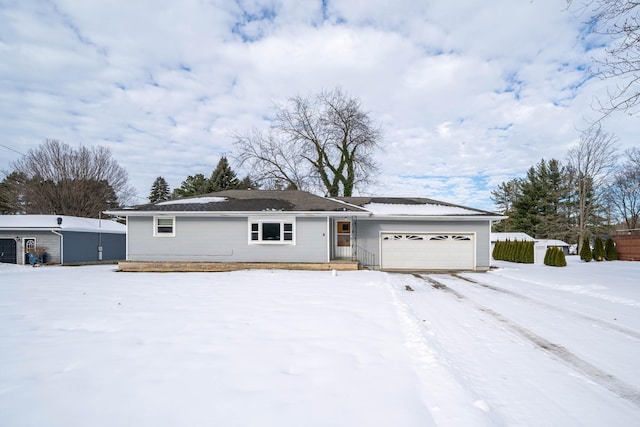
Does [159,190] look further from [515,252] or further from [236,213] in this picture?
[515,252]

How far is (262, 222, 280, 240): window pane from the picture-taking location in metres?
14.3

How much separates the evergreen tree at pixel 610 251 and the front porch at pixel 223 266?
17610 millimetres

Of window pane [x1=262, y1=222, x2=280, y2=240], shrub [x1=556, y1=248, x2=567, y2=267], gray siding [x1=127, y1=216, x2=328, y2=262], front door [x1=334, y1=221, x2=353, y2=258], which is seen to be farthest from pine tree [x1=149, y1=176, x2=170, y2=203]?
shrub [x1=556, y1=248, x2=567, y2=267]

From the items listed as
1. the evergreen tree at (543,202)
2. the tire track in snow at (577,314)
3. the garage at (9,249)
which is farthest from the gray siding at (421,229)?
the evergreen tree at (543,202)

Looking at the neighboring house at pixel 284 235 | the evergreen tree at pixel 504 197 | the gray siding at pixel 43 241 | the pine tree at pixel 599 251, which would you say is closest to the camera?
the neighboring house at pixel 284 235

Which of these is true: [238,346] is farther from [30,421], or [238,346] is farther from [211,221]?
[211,221]

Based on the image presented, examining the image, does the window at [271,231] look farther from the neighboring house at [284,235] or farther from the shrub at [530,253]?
the shrub at [530,253]

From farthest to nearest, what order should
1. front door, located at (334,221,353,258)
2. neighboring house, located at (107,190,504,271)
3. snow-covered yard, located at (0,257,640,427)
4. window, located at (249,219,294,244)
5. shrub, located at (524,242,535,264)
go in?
shrub, located at (524,242,535,264)
front door, located at (334,221,353,258)
window, located at (249,219,294,244)
neighboring house, located at (107,190,504,271)
snow-covered yard, located at (0,257,640,427)

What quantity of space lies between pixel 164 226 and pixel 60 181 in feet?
76.7

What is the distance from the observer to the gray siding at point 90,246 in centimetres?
2126

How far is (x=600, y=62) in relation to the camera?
23.4 ft

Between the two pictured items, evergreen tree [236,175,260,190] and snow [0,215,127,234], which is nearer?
snow [0,215,127,234]

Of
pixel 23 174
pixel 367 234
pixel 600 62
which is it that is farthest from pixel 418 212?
pixel 23 174

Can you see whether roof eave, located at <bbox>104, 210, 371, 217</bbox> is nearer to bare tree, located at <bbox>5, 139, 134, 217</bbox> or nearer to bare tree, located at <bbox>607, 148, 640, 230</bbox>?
bare tree, located at <bbox>5, 139, 134, 217</bbox>
